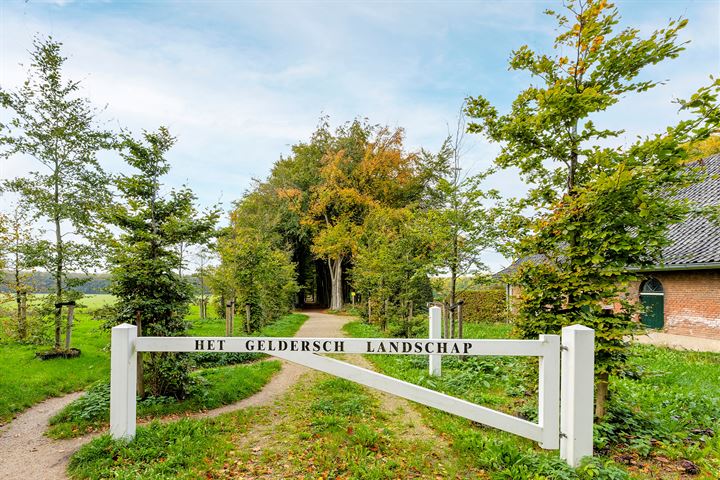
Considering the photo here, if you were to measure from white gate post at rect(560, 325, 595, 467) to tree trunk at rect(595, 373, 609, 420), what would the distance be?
139 cm

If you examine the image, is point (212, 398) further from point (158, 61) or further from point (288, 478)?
point (158, 61)

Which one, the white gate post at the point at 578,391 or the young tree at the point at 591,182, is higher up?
the young tree at the point at 591,182

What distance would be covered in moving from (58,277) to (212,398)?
640 centimetres

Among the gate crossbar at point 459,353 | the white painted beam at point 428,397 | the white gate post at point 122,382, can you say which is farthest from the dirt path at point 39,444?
the white painted beam at point 428,397

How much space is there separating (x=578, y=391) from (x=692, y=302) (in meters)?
12.4

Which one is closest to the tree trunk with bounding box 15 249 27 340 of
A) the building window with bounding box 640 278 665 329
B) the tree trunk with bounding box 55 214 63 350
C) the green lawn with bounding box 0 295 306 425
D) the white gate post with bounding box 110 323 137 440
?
the green lawn with bounding box 0 295 306 425

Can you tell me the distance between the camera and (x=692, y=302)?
11.7 meters

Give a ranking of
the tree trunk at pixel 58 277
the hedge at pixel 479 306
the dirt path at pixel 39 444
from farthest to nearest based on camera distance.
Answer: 1. the hedge at pixel 479 306
2. the tree trunk at pixel 58 277
3. the dirt path at pixel 39 444

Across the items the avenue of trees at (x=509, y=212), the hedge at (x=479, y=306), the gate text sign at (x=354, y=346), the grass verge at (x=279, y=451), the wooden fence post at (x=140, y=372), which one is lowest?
the hedge at (x=479, y=306)

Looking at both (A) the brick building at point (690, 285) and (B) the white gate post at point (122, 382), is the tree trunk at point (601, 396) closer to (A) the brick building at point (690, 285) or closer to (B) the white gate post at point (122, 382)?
(B) the white gate post at point (122, 382)

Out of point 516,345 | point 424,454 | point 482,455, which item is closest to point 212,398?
point 424,454

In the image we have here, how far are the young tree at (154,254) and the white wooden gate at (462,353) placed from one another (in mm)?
1849

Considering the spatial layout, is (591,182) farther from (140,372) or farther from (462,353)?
(140,372)

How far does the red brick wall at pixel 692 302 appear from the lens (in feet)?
36.3
